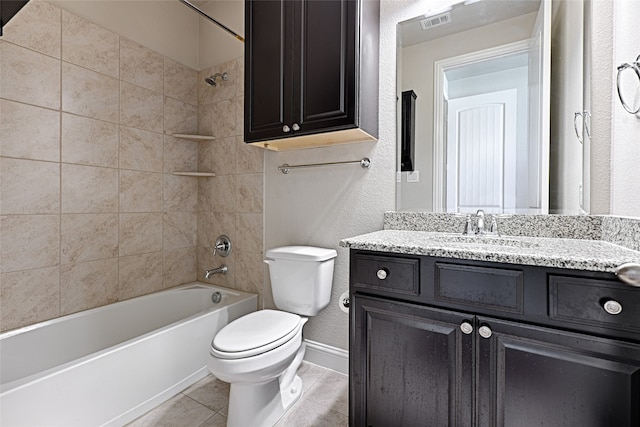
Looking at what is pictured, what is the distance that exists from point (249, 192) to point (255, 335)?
1.14 meters

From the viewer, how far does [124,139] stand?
2.09 metres

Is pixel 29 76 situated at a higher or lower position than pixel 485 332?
higher

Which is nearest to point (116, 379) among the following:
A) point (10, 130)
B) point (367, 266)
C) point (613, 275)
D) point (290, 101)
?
point (367, 266)

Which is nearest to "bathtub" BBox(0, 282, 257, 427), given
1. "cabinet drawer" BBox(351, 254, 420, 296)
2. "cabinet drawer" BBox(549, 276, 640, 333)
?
"cabinet drawer" BBox(351, 254, 420, 296)

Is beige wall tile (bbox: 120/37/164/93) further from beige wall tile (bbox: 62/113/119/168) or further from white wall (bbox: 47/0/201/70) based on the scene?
beige wall tile (bbox: 62/113/119/168)

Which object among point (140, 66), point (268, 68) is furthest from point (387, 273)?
point (140, 66)

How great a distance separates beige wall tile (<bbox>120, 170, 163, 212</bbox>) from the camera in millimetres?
2098

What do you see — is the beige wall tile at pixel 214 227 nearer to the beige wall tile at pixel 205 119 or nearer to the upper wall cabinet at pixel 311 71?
the beige wall tile at pixel 205 119

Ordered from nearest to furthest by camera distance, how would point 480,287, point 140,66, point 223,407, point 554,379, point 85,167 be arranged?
point 554,379 → point 480,287 → point 223,407 → point 85,167 → point 140,66

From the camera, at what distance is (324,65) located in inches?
59.4

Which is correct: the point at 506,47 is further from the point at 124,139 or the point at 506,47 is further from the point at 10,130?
the point at 10,130

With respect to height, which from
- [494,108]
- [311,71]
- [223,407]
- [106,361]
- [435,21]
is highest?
[435,21]

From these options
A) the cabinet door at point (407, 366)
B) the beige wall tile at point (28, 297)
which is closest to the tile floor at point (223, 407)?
the cabinet door at point (407, 366)

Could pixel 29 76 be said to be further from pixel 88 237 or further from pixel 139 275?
pixel 139 275
